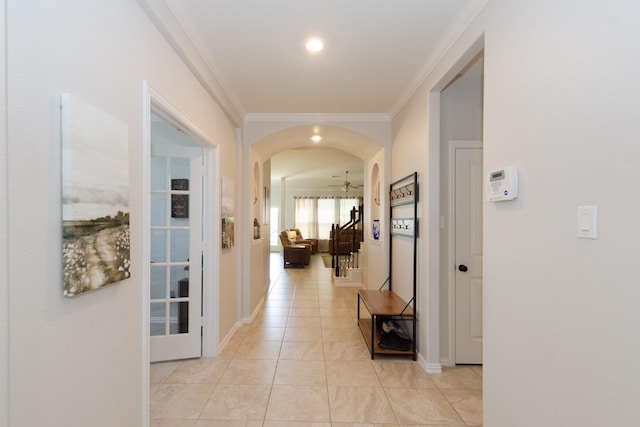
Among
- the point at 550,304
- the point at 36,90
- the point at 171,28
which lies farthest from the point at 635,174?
the point at 171,28

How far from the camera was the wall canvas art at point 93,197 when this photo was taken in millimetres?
1200

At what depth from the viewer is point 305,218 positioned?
12.7 m

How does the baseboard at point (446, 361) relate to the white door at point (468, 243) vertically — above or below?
below

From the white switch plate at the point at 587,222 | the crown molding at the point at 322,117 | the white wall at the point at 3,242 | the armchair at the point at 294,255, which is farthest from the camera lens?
the armchair at the point at 294,255

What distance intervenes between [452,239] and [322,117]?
2189 millimetres

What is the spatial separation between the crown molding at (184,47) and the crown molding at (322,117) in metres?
0.70

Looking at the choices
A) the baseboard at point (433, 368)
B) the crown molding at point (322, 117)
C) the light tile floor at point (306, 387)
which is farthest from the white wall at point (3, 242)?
the crown molding at point (322, 117)

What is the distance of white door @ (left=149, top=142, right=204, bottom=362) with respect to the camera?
3000mm

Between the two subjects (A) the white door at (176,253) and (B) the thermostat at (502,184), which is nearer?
(B) the thermostat at (502,184)

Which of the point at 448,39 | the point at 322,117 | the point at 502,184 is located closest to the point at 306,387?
the point at 502,184

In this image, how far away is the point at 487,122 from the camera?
186 centimetres

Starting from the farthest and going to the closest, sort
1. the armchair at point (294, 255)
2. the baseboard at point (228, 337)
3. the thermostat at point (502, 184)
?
the armchair at point (294, 255) < the baseboard at point (228, 337) < the thermostat at point (502, 184)

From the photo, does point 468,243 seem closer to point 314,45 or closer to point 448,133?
point 448,133

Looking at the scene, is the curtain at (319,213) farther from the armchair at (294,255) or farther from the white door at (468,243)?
the white door at (468,243)
